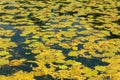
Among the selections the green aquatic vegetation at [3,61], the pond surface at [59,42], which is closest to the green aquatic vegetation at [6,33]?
the pond surface at [59,42]

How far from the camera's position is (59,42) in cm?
631

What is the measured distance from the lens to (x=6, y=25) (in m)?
7.40

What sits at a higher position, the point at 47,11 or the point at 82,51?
the point at 47,11

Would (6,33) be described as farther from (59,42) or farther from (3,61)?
(3,61)

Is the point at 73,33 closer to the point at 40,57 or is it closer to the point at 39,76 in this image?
the point at 40,57

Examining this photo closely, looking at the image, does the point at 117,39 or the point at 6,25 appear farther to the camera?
the point at 6,25

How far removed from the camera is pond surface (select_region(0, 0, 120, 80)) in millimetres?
4961

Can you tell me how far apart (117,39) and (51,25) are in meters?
1.87

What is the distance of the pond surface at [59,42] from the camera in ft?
16.3

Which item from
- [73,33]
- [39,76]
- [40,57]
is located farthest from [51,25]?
[39,76]

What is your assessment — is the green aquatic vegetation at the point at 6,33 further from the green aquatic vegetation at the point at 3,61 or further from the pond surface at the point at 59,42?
the green aquatic vegetation at the point at 3,61

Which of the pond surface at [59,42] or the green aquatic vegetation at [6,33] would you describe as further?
the green aquatic vegetation at [6,33]

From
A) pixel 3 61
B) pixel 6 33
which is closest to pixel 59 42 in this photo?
pixel 6 33

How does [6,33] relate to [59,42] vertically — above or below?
above
